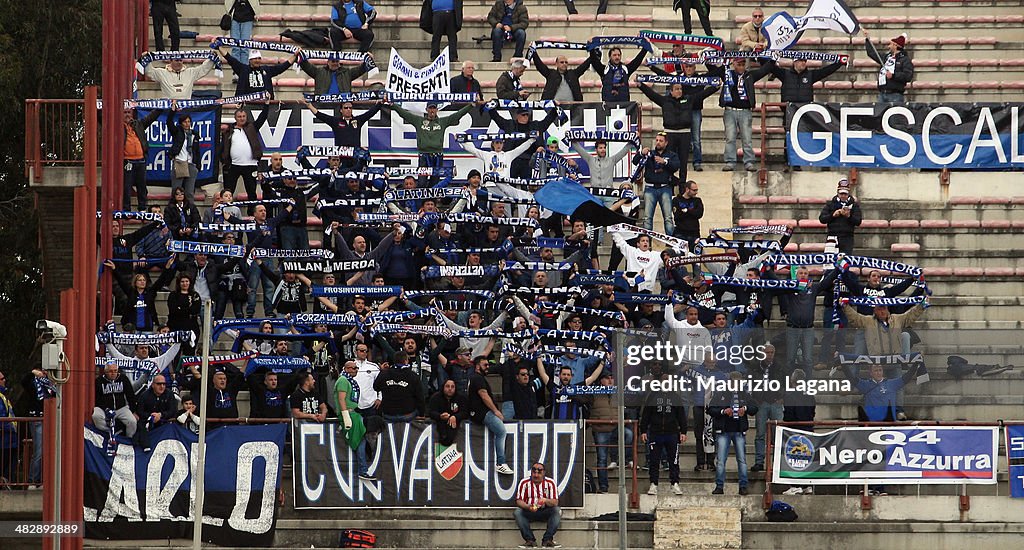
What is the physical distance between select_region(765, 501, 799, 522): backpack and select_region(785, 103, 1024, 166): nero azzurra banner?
25.2 feet

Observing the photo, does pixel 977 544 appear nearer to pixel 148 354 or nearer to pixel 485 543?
pixel 485 543

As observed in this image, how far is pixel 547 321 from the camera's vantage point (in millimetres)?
27234

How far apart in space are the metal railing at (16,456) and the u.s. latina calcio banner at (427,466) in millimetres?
3278

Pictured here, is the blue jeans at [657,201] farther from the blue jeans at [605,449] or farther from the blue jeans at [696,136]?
the blue jeans at [605,449]

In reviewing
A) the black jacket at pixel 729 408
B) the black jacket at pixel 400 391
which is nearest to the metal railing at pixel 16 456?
the black jacket at pixel 400 391

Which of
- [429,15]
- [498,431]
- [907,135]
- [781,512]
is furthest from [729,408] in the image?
[429,15]

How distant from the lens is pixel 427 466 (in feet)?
85.5

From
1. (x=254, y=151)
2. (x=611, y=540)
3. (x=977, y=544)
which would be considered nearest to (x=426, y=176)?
(x=254, y=151)

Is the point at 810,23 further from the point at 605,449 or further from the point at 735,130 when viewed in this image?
the point at 605,449

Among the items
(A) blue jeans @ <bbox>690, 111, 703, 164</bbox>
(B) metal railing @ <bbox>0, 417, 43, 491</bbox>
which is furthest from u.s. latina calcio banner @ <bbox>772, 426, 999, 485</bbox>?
(B) metal railing @ <bbox>0, 417, 43, 491</bbox>

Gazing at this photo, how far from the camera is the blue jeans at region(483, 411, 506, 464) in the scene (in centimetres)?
2600

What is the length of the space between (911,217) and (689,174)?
3.41 m

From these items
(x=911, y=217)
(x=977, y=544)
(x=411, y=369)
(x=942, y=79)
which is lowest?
(x=977, y=544)

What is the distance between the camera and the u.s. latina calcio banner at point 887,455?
26234mm
